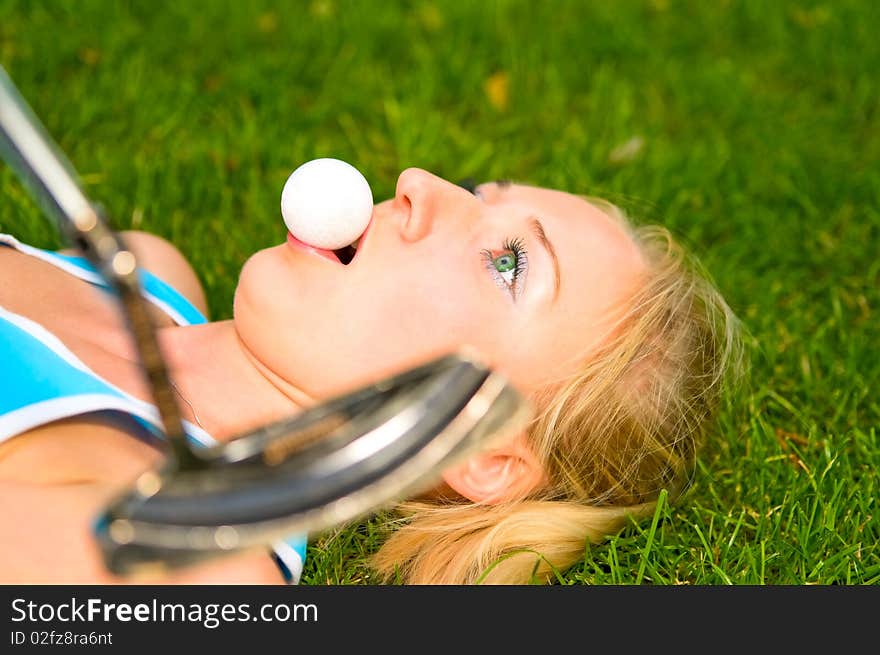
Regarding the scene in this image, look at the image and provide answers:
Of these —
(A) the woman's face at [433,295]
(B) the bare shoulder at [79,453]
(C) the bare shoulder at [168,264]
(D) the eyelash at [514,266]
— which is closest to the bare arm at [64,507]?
(B) the bare shoulder at [79,453]

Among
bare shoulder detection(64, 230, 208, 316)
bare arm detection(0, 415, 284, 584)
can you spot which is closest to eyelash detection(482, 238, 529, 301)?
bare arm detection(0, 415, 284, 584)

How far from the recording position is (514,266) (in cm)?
227

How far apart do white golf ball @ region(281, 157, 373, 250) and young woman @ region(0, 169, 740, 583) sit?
35mm

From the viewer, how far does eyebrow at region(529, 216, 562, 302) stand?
7.52 feet

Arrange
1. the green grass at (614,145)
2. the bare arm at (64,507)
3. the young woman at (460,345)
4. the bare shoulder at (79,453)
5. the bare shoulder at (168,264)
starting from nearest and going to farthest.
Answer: the bare arm at (64,507) < the bare shoulder at (79,453) < the young woman at (460,345) < the green grass at (614,145) < the bare shoulder at (168,264)

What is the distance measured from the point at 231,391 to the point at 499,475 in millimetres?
643

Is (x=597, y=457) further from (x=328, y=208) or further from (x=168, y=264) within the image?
(x=168, y=264)

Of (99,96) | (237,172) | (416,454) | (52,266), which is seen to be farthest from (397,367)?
(99,96)

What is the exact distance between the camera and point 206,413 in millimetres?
2305

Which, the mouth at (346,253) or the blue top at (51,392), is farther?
the mouth at (346,253)

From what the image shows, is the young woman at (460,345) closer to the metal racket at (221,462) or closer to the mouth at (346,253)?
the mouth at (346,253)

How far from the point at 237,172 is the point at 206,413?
1469 mm

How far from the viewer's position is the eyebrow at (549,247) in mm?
2293

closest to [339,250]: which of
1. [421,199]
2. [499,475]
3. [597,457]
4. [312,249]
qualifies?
[312,249]
